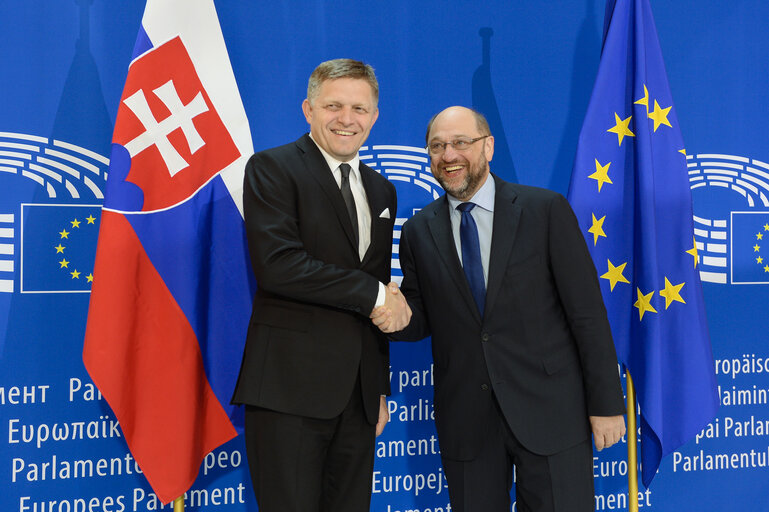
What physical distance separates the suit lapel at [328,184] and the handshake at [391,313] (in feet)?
0.60

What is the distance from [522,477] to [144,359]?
1.38m

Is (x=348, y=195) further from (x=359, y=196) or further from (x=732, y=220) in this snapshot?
(x=732, y=220)

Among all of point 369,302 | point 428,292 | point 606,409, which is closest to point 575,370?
point 606,409

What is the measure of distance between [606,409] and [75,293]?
81.0 inches

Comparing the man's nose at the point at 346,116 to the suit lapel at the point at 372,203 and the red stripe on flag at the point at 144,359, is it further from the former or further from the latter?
the red stripe on flag at the point at 144,359

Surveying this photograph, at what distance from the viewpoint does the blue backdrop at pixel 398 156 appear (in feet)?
8.14

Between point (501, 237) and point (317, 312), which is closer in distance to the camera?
point (317, 312)

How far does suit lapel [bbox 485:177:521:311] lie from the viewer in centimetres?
199

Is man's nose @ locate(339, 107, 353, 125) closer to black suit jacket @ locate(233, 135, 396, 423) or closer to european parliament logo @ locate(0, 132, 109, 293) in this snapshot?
black suit jacket @ locate(233, 135, 396, 423)

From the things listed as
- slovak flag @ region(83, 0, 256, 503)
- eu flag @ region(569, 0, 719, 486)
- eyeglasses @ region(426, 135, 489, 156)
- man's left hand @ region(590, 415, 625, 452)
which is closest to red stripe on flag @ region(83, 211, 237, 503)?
slovak flag @ region(83, 0, 256, 503)

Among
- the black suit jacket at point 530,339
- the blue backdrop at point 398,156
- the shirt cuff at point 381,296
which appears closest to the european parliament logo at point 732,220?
the blue backdrop at point 398,156

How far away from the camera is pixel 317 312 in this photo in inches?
75.7

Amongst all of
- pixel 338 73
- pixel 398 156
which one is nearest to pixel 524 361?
pixel 338 73

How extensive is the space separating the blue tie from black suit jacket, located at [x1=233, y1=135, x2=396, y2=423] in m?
0.31
